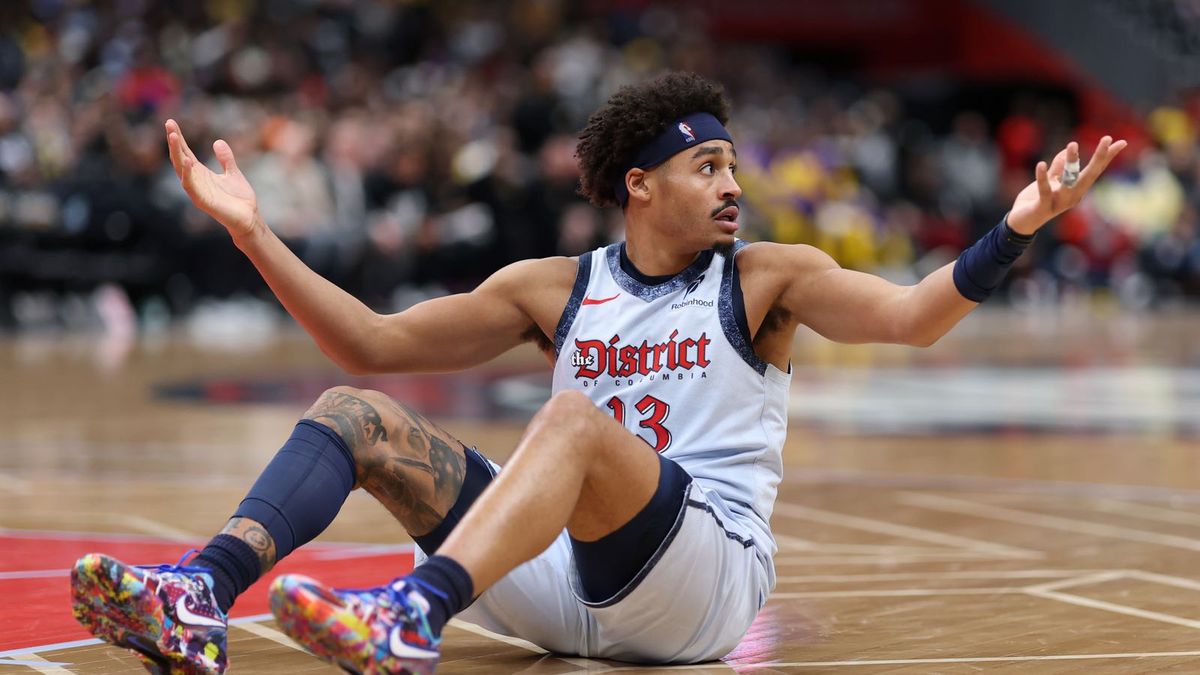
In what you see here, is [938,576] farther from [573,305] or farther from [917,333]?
[573,305]

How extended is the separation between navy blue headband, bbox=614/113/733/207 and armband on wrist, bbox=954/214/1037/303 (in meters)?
0.79

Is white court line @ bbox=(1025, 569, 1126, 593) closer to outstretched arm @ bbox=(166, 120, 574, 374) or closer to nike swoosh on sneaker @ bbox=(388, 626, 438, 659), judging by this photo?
outstretched arm @ bbox=(166, 120, 574, 374)

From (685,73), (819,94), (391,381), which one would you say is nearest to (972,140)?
(819,94)

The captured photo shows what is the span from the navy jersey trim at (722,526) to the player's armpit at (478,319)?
0.70 m

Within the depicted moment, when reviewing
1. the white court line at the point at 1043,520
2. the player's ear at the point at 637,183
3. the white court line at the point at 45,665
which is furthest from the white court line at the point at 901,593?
the white court line at the point at 45,665

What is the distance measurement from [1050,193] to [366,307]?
159cm

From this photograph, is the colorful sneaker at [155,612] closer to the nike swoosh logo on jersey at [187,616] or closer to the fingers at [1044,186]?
the nike swoosh logo on jersey at [187,616]

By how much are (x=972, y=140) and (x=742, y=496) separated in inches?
791

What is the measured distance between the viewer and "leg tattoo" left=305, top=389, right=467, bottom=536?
3545mm

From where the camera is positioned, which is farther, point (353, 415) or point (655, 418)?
point (655, 418)

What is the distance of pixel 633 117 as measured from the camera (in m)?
4.07

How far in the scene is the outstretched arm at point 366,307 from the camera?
3881mm

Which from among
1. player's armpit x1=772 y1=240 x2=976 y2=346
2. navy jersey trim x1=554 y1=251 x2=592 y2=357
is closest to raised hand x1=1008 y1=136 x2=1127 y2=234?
player's armpit x1=772 y1=240 x2=976 y2=346

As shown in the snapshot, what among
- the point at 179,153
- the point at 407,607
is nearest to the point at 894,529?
the point at 179,153
